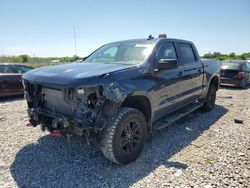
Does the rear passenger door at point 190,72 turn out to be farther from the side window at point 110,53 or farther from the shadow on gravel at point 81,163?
the side window at point 110,53

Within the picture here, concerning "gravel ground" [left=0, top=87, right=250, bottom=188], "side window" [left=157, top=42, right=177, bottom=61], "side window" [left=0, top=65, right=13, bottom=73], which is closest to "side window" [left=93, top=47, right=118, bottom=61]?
"side window" [left=157, top=42, right=177, bottom=61]

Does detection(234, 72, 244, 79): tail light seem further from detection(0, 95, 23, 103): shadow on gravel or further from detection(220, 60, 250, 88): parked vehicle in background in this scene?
detection(0, 95, 23, 103): shadow on gravel

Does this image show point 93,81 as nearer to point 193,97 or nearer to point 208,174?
point 208,174

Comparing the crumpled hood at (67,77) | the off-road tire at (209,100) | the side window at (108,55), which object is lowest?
the off-road tire at (209,100)

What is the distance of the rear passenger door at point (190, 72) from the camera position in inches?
200

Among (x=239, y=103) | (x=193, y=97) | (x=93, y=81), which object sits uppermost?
(x=93, y=81)

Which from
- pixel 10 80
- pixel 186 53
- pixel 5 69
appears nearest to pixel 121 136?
pixel 186 53

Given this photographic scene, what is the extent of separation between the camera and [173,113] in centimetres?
516

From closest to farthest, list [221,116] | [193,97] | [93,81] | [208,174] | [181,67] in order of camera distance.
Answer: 1. [93,81]
2. [208,174]
3. [181,67]
4. [193,97]
5. [221,116]

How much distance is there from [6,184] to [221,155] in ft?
10.8

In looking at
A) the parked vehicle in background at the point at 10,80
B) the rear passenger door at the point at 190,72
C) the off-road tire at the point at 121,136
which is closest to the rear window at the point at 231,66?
the rear passenger door at the point at 190,72

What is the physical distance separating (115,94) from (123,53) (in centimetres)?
158

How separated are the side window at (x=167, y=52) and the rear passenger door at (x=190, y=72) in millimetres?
271

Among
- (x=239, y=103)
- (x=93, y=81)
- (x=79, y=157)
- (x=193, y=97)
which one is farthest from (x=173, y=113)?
(x=239, y=103)
